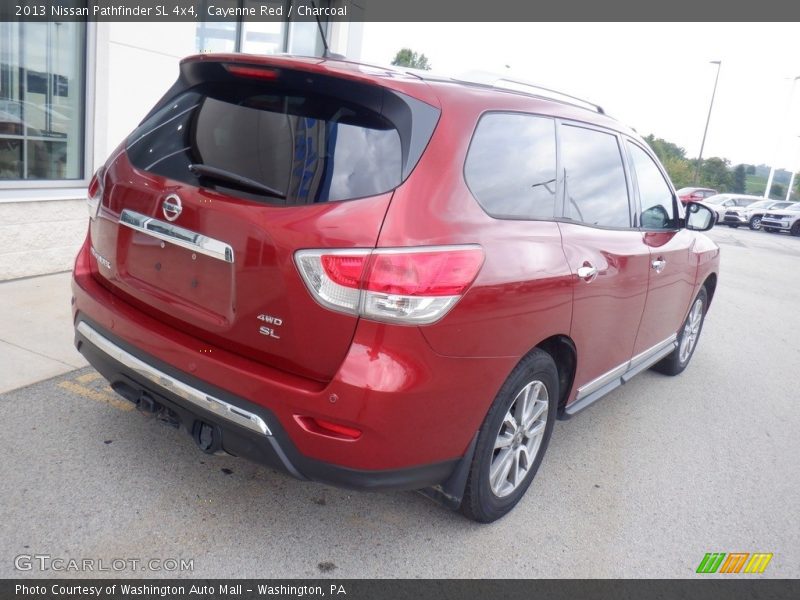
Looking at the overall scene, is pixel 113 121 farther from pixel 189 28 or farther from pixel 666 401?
pixel 666 401

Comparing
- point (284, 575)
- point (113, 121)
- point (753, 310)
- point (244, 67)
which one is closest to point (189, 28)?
point (113, 121)

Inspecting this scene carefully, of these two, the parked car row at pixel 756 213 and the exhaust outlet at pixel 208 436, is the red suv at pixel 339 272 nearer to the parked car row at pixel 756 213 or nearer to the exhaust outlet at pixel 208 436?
the exhaust outlet at pixel 208 436

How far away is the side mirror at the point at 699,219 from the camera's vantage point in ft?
16.2

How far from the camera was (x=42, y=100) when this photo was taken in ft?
20.2

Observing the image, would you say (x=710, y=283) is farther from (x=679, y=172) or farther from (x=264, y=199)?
(x=679, y=172)

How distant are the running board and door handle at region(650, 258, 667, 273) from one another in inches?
22.0

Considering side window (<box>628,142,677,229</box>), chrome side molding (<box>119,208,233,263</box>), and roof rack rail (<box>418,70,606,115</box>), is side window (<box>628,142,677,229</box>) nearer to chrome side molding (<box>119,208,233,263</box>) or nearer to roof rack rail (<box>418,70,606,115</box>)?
roof rack rail (<box>418,70,606,115</box>)

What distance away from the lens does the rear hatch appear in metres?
2.42

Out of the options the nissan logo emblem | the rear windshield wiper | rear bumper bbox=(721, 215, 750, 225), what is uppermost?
the rear windshield wiper

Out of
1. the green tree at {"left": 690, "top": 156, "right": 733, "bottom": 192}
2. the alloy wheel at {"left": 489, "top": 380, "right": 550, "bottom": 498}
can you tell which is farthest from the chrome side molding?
the green tree at {"left": 690, "top": 156, "right": 733, "bottom": 192}

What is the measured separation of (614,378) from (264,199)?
2.54 m

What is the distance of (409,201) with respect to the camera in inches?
96.2

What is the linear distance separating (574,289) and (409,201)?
111 centimetres

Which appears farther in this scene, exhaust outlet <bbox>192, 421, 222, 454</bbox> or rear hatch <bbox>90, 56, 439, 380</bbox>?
exhaust outlet <bbox>192, 421, 222, 454</bbox>
